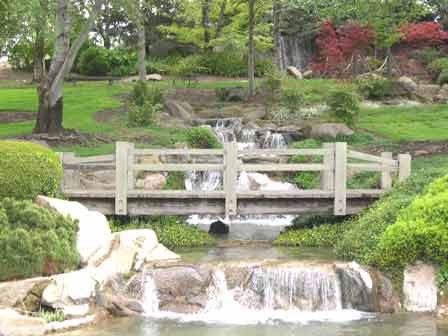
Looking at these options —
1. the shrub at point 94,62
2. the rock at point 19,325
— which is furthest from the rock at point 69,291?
the shrub at point 94,62

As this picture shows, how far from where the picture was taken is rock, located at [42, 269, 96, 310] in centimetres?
1233

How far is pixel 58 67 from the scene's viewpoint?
25.0m

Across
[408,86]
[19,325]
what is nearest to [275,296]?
[19,325]

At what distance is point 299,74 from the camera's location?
44.7 m

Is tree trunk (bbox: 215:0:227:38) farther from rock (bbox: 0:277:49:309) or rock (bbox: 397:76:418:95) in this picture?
rock (bbox: 0:277:49:309)

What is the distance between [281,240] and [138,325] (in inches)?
233

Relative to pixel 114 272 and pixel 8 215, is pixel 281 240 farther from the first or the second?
pixel 8 215

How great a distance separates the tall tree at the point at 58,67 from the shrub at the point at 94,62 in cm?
2141

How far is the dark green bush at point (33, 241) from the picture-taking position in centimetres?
1280

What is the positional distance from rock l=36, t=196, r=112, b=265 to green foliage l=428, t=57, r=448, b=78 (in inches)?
1169

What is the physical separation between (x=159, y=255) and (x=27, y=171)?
10.7 feet

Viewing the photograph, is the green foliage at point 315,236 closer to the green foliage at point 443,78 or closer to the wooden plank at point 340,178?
the wooden plank at point 340,178

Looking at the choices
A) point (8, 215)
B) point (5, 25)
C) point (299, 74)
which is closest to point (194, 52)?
point (299, 74)

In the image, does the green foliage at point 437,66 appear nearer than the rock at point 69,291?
No
